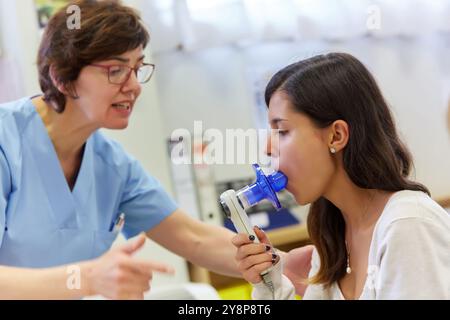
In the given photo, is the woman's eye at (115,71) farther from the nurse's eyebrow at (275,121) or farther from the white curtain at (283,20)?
the white curtain at (283,20)

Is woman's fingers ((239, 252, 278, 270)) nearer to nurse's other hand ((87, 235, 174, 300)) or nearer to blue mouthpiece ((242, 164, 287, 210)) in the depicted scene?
blue mouthpiece ((242, 164, 287, 210))

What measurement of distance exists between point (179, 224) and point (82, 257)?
0.20m

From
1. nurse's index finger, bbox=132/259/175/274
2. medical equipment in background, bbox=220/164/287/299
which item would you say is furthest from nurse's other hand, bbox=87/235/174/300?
medical equipment in background, bbox=220/164/287/299

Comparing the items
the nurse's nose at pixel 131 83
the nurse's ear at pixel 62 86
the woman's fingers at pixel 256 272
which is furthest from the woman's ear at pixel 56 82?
the woman's fingers at pixel 256 272

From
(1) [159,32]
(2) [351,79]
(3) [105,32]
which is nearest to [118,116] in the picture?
(3) [105,32]

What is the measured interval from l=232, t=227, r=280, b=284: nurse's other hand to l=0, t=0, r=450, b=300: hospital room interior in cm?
3

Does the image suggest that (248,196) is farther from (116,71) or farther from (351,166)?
(116,71)

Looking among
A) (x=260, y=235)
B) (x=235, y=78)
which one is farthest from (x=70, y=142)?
(x=235, y=78)

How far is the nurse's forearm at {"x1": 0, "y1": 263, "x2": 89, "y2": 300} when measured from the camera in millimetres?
586

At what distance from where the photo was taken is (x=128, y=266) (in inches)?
20.9

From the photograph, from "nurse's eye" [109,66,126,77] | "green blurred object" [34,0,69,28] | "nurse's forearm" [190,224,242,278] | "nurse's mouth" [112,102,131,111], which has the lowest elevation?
"nurse's forearm" [190,224,242,278]

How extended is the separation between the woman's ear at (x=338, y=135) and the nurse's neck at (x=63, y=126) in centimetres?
40

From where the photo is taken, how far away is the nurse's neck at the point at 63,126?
881 millimetres

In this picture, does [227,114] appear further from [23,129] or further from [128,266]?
[128,266]
